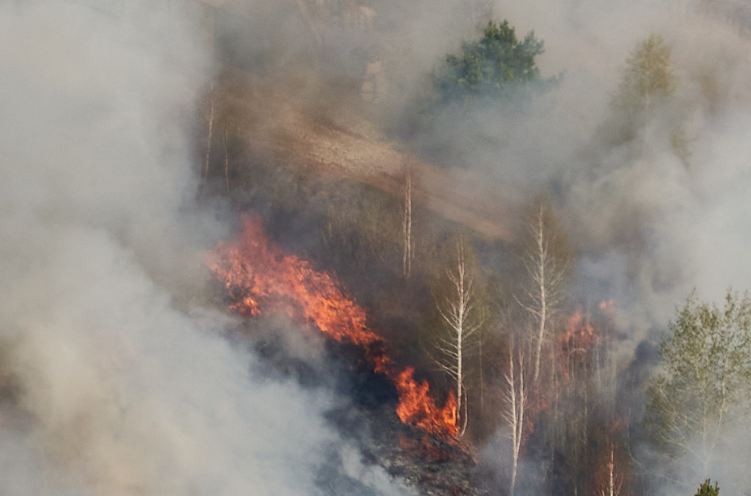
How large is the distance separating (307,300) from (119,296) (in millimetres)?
6177

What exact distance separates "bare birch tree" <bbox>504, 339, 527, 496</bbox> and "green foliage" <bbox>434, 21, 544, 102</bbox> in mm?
9403

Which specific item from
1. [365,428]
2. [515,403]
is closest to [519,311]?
[515,403]

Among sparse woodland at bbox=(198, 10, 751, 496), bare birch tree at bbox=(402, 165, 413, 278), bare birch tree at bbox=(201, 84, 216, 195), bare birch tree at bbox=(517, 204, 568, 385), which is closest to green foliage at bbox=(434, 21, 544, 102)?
sparse woodland at bbox=(198, 10, 751, 496)

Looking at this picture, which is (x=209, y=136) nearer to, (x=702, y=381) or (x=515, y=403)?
(x=515, y=403)

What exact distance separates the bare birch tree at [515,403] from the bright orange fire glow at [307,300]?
1.87 m

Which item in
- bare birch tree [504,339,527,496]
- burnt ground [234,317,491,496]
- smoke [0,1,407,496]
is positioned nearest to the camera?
smoke [0,1,407,496]

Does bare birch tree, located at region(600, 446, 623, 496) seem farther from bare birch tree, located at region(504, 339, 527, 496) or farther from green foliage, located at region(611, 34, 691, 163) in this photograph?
green foliage, located at region(611, 34, 691, 163)

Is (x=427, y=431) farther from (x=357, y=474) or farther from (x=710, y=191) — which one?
(x=710, y=191)

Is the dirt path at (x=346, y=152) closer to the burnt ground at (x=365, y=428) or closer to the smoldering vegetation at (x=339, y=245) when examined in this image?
the smoldering vegetation at (x=339, y=245)

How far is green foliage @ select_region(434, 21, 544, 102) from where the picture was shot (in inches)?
1153

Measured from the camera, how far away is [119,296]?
84.8 feet

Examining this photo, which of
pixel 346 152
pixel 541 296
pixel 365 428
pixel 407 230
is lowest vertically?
pixel 365 428

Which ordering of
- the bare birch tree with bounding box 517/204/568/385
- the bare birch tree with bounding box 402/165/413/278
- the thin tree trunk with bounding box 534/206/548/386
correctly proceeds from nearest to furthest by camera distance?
the thin tree trunk with bounding box 534/206/548/386 < the bare birch tree with bounding box 517/204/568/385 < the bare birch tree with bounding box 402/165/413/278

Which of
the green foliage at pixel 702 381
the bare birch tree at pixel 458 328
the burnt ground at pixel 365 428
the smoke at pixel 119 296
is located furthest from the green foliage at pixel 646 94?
the smoke at pixel 119 296
